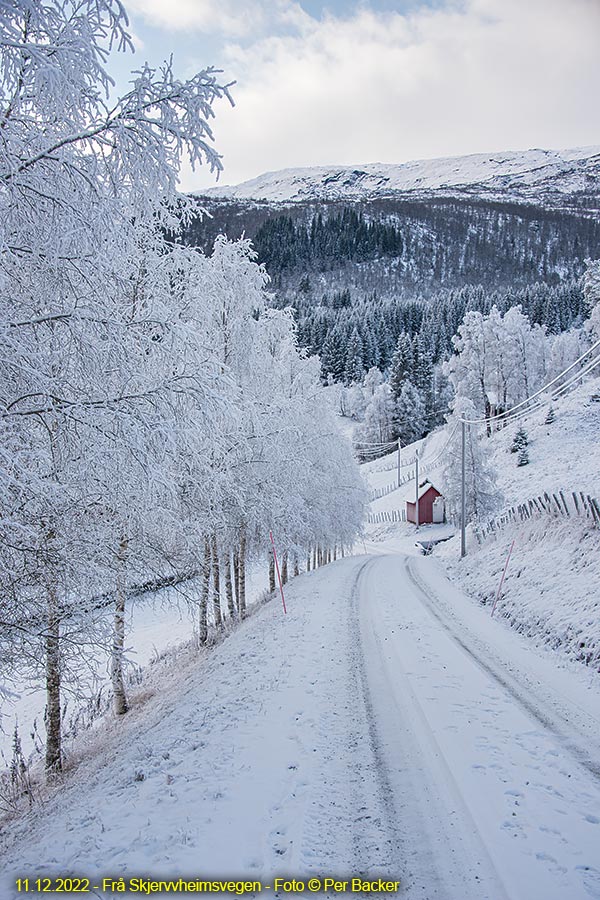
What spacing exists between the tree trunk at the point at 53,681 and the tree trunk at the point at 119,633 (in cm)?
77

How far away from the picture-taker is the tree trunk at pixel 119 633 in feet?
24.5

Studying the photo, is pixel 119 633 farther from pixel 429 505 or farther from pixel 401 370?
pixel 401 370

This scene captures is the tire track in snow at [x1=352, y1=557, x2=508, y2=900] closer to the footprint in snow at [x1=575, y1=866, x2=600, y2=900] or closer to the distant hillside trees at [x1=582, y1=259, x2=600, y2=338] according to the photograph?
the footprint in snow at [x1=575, y1=866, x2=600, y2=900]

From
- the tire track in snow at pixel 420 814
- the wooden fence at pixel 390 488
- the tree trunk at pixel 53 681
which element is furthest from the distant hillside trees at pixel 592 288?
the tree trunk at pixel 53 681

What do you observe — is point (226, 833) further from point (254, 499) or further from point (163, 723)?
point (254, 499)

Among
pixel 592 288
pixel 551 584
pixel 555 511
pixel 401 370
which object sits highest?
pixel 592 288

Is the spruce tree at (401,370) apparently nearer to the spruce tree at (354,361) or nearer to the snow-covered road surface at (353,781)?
the spruce tree at (354,361)

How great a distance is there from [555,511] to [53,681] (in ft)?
50.9

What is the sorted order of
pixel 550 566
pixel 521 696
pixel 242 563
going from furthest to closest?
pixel 242 563
pixel 550 566
pixel 521 696

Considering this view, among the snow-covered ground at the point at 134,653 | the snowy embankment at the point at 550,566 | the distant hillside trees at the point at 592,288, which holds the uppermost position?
the distant hillside trees at the point at 592,288

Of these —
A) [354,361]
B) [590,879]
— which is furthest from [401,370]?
[590,879]

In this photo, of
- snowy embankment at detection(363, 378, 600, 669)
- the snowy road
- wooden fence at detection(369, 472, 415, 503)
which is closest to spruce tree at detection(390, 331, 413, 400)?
wooden fence at detection(369, 472, 415, 503)

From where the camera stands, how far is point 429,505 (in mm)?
50469

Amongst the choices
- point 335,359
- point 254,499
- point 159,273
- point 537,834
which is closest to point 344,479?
point 254,499
